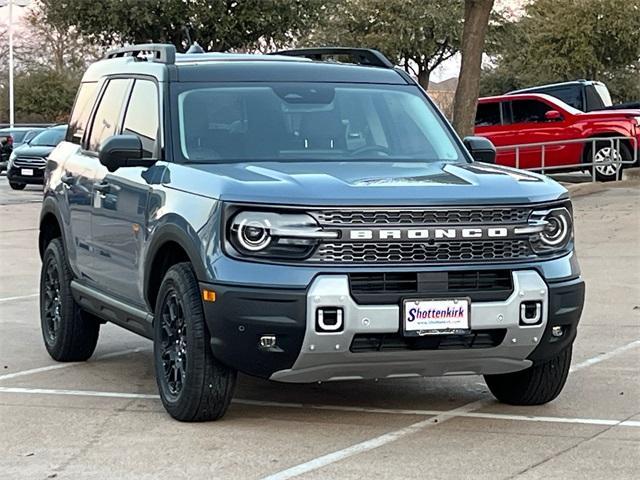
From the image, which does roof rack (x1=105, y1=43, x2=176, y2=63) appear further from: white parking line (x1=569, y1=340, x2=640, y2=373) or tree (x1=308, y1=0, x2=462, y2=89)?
tree (x1=308, y1=0, x2=462, y2=89)

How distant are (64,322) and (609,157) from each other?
58.5 feet

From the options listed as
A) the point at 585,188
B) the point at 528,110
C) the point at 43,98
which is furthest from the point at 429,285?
the point at 43,98

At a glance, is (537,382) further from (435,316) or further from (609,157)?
(609,157)

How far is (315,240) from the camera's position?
6.63m

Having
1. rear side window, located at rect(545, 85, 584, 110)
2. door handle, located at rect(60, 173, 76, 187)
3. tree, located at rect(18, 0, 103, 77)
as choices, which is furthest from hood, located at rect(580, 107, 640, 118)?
tree, located at rect(18, 0, 103, 77)

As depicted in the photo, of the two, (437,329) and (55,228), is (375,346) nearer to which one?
(437,329)

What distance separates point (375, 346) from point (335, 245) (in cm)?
52

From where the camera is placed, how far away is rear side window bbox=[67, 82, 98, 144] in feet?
31.0

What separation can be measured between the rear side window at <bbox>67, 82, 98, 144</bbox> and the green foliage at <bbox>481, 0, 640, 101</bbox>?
149 feet

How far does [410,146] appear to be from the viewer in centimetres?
823

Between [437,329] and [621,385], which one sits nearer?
[437,329]

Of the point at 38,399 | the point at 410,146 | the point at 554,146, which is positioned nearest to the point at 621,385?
the point at 410,146

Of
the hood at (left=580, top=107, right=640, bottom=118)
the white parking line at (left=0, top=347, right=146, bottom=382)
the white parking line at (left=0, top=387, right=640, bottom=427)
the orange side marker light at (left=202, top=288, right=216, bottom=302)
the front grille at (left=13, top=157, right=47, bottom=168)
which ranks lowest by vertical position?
the white parking line at (left=0, top=347, right=146, bottom=382)

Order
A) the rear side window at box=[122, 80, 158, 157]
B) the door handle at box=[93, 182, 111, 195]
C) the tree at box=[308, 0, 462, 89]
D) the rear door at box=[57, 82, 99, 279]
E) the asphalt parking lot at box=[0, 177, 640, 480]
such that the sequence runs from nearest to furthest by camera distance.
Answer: the asphalt parking lot at box=[0, 177, 640, 480]
the rear side window at box=[122, 80, 158, 157]
the door handle at box=[93, 182, 111, 195]
the rear door at box=[57, 82, 99, 279]
the tree at box=[308, 0, 462, 89]
